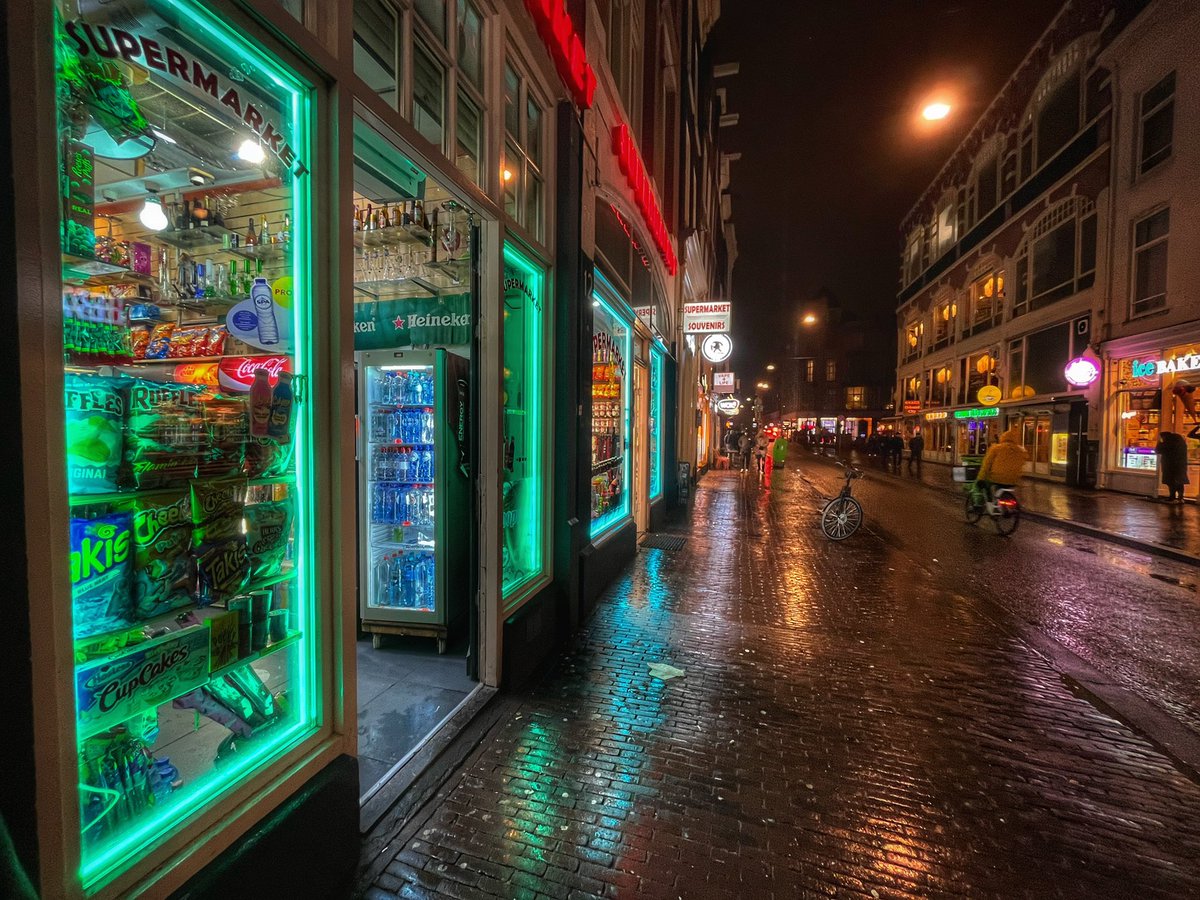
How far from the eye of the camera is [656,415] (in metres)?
11.9

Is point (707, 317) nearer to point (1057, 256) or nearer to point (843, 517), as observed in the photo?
point (843, 517)

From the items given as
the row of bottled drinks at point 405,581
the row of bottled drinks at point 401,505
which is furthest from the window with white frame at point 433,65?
the row of bottled drinks at point 405,581

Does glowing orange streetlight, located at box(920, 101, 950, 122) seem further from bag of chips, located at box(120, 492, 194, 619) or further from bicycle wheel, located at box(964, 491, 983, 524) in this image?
bag of chips, located at box(120, 492, 194, 619)

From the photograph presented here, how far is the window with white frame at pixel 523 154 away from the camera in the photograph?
14.9 ft

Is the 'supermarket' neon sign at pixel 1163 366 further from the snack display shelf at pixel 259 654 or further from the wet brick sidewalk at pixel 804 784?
the snack display shelf at pixel 259 654

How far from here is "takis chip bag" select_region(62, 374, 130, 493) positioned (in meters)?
1.71

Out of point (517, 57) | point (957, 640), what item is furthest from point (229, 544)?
point (957, 640)

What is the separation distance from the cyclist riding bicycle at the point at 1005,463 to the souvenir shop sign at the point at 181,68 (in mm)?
11836

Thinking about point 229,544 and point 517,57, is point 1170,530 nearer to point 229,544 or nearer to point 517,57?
point 517,57

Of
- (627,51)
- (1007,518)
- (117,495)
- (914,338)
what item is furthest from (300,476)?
(914,338)

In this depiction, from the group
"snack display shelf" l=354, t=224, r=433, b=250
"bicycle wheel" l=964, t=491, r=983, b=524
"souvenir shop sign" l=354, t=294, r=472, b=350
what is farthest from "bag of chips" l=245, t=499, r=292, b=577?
"bicycle wheel" l=964, t=491, r=983, b=524

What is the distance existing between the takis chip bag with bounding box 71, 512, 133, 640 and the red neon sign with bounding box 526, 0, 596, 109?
4579mm

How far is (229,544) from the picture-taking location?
7.41 ft

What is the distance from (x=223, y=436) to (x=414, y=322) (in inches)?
128
